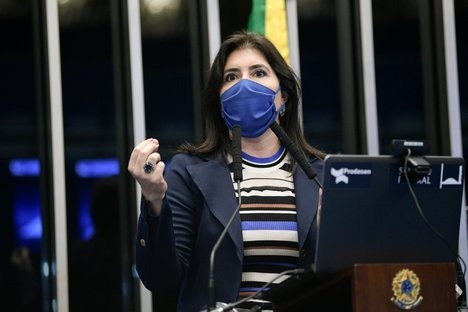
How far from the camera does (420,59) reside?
5965mm

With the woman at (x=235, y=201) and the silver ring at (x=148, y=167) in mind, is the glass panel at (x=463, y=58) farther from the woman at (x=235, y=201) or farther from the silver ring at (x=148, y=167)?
the silver ring at (x=148, y=167)

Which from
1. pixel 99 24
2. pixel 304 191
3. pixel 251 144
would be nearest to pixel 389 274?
pixel 304 191

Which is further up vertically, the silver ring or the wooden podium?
the silver ring

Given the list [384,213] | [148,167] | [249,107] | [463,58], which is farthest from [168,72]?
[384,213]

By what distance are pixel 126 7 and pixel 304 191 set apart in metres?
3.38

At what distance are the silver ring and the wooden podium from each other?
389mm

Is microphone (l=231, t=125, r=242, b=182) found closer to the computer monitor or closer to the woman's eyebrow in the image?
the computer monitor

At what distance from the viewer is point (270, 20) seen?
18.2 ft

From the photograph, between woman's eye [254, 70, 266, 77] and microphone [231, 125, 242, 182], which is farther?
woman's eye [254, 70, 266, 77]

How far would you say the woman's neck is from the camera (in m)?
2.69

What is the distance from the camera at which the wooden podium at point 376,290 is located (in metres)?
1.94

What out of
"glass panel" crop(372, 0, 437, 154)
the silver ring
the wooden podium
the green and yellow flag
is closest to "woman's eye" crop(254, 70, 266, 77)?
the silver ring

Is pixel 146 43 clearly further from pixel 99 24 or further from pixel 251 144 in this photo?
pixel 251 144

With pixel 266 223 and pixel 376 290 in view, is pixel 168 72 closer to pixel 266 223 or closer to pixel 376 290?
pixel 266 223
